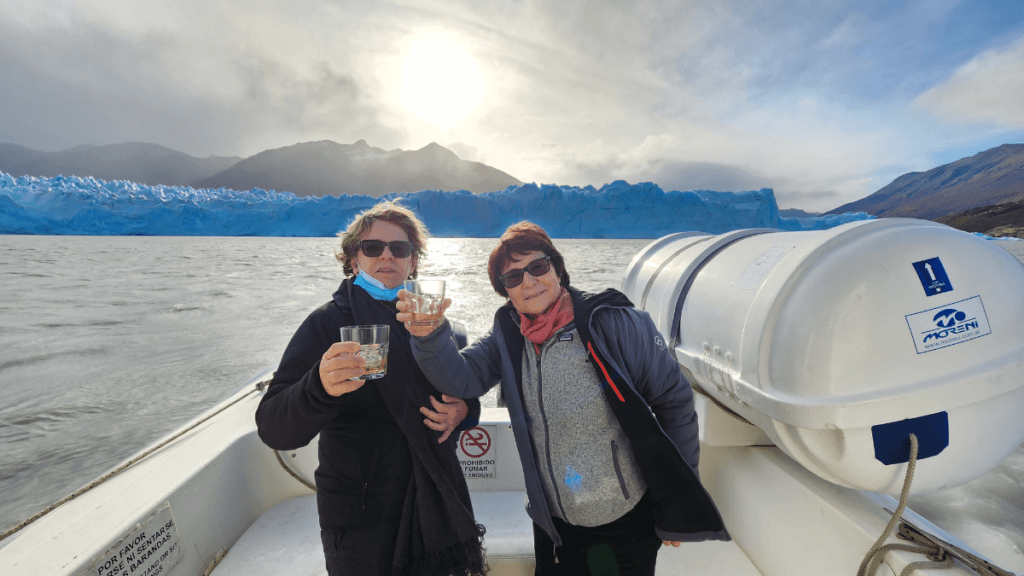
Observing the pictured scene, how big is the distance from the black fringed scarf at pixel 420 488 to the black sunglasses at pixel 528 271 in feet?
1.13

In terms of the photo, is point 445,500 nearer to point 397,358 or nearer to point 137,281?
point 397,358

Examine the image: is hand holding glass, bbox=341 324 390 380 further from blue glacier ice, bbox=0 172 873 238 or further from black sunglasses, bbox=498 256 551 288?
blue glacier ice, bbox=0 172 873 238

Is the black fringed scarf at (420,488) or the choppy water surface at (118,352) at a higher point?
the black fringed scarf at (420,488)

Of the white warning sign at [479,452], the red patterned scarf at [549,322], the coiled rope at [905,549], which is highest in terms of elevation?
the red patterned scarf at [549,322]

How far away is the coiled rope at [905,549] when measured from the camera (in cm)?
109

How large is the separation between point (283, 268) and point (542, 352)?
17082mm

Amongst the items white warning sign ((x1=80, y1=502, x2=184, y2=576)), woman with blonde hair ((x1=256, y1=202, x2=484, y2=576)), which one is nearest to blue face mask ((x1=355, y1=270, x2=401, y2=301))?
woman with blonde hair ((x1=256, y1=202, x2=484, y2=576))

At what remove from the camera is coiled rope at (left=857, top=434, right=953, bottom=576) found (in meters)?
1.09

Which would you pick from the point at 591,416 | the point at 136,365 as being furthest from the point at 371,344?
the point at 136,365

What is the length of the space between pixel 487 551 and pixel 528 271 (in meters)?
1.12

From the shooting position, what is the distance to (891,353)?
1068 mm

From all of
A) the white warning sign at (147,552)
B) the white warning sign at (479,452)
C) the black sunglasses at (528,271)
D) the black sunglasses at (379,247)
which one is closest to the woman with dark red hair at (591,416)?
the black sunglasses at (528,271)

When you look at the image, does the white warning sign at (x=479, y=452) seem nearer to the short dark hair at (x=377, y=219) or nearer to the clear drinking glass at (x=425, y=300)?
the short dark hair at (x=377, y=219)

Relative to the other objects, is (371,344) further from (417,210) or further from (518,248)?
(417,210)
